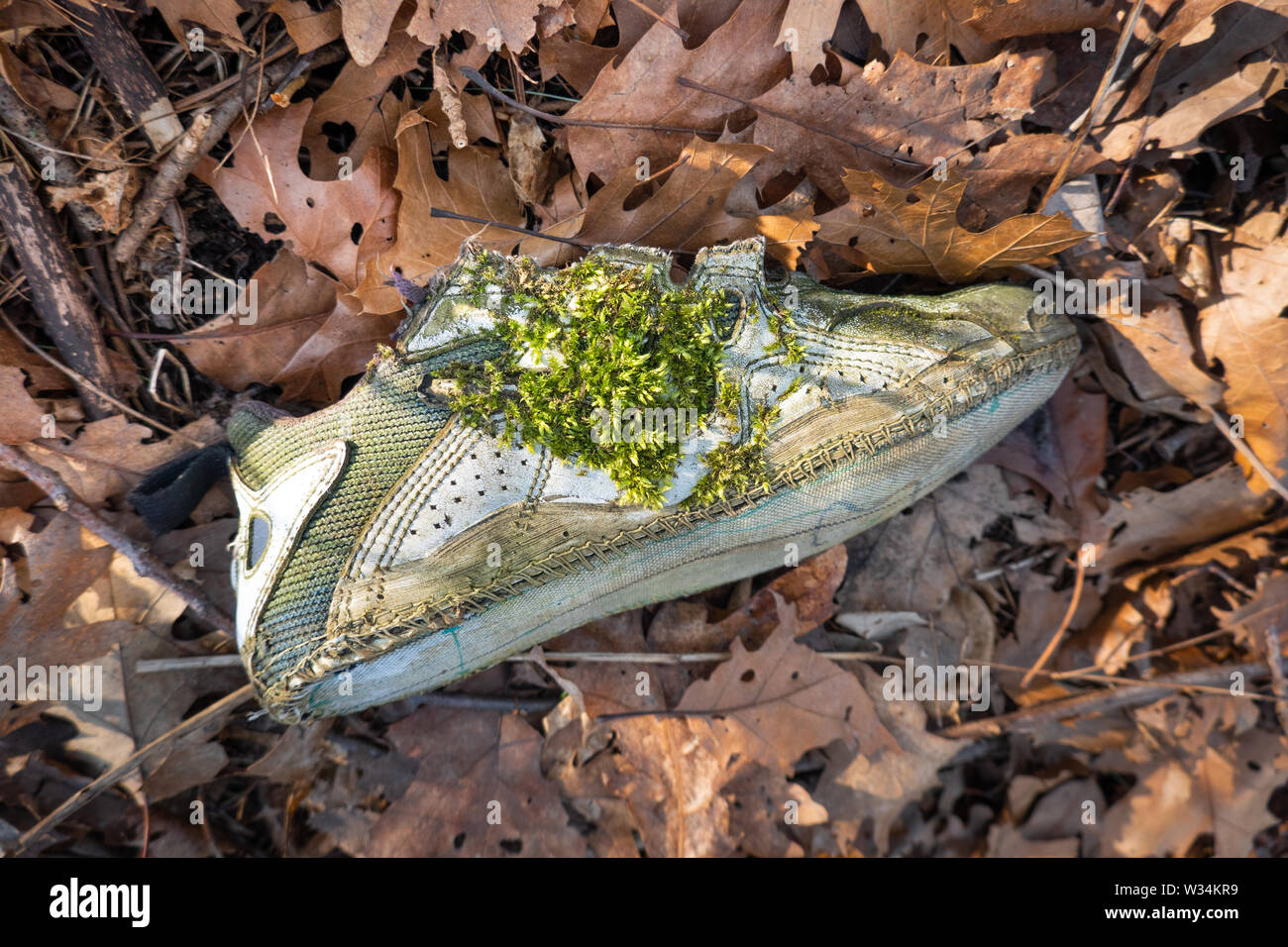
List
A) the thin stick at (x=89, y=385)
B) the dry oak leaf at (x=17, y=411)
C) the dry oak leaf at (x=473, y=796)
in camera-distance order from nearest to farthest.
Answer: the dry oak leaf at (x=17, y=411), the thin stick at (x=89, y=385), the dry oak leaf at (x=473, y=796)

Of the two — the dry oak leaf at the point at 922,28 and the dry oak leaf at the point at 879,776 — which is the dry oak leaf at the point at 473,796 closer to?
the dry oak leaf at the point at 879,776

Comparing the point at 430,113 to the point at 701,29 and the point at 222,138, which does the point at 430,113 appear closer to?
the point at 222,138

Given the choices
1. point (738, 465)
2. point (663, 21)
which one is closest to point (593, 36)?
point (663, 21)

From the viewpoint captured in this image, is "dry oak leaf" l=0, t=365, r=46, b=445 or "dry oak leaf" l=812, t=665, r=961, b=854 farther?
"dry oak leaf" l=812, t=665, r=961, b=854

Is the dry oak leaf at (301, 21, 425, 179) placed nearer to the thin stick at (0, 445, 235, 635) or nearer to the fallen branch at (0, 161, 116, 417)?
the fallen branch at (0, 161, 116, 417)

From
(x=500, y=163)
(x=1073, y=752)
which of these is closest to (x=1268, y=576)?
(x=1073, y=752)

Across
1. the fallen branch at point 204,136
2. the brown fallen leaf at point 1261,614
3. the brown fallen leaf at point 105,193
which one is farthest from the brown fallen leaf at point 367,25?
the brown fallen leaf at point 1261,614

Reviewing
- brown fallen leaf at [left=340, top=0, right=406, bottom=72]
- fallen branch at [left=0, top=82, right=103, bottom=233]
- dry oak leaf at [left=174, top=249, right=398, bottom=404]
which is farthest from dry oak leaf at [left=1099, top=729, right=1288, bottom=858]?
fallen branch at [left=0, top=82, right=103, bottom=233]
